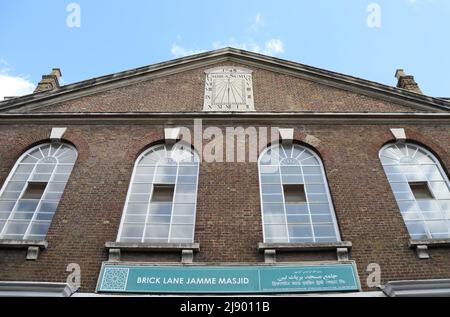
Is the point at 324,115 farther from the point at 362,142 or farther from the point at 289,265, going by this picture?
the point at 289,265

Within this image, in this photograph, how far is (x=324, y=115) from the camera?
1222 cm

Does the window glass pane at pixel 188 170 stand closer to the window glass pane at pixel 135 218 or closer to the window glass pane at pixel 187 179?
the window glass pane at pixel 187 179

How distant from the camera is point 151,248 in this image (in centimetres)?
882

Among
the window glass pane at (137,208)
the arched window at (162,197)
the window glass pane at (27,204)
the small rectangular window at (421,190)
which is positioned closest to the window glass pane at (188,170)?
the arched window at (162,197)

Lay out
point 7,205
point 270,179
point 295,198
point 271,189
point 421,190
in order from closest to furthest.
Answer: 1. point 7,205
2. point 295,198
3. point 271,189
4. point 421,190
5. point 270,179

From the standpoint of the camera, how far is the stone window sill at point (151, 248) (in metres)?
8.73

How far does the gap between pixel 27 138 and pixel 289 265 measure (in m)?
8.41

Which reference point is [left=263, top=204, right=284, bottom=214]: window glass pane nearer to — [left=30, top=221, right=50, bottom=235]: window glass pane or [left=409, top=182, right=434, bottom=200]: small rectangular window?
[left=409, top=182, right=434, bottom=200]: small rectangular window

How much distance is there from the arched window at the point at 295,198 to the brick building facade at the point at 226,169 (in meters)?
0.16

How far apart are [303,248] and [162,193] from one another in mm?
3909

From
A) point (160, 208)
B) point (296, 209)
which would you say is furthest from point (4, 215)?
point (296, 209)

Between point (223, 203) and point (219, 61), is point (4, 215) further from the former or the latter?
point (219, 61)

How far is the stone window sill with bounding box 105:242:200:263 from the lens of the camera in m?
8.73
